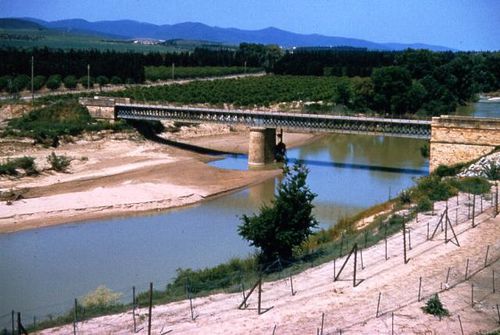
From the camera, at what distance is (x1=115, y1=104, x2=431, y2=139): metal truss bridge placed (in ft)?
169

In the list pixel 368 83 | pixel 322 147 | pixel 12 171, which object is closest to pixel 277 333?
pixel 12 171

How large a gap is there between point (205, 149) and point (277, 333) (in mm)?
43460

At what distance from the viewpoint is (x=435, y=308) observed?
66.3 feet

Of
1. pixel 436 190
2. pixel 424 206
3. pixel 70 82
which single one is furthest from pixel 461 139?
pixel 70 82

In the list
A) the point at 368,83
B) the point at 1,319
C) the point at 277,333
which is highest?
the point at 368,83

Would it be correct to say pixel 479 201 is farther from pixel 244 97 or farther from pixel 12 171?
pixel 244 97

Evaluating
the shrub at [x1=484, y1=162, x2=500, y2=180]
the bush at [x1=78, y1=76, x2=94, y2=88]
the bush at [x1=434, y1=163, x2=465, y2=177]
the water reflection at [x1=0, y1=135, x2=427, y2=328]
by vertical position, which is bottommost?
the water reflection at [x1=0, y1=135, x2=427, y2=328]

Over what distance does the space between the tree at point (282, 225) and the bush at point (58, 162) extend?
25.1m

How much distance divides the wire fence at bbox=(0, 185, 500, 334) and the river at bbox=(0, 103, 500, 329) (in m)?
1.49

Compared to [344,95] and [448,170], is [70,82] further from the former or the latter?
[448,170]

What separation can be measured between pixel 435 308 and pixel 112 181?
1187 inches

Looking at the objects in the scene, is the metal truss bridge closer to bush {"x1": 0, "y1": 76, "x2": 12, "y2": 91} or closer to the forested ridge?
the forested ridge

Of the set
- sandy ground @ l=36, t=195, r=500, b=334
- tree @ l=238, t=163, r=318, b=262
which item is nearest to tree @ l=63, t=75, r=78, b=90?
tree @ l=238, t=163, r=318, b=262

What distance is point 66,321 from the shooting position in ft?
68.3
